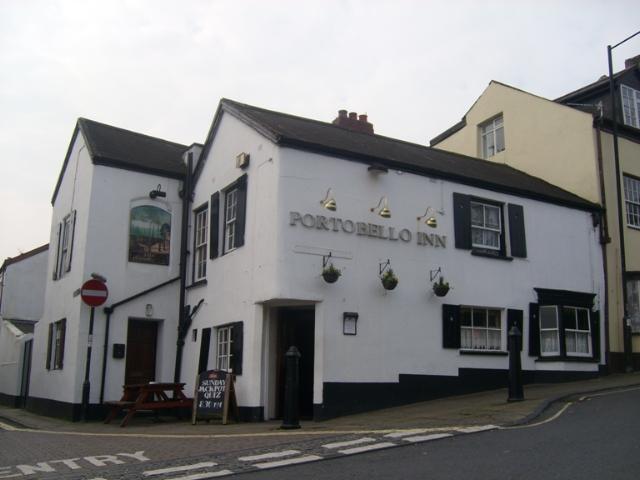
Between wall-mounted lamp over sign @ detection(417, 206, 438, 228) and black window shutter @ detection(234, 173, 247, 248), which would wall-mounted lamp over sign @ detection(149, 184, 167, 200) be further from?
wall-mounted lamp over sign @ detection(417, 206, 438, 228)

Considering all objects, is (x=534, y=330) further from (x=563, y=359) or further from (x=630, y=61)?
(x=630, y=61)

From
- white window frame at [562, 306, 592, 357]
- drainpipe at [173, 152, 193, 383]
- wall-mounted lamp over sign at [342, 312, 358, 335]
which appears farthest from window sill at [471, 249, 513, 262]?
drainpipe at [173, 152, 193, 383]

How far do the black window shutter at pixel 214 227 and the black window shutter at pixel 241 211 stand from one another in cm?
127

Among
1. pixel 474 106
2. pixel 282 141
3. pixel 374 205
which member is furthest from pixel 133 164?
pixel 474 106

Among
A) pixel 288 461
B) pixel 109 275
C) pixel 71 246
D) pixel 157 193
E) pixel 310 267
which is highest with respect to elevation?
pixel 157 193

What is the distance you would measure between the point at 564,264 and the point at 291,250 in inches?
318

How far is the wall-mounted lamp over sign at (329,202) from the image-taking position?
13.3m

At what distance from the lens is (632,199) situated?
19391 millimetres

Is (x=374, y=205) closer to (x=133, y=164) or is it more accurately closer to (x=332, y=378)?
(x=332, y=378)

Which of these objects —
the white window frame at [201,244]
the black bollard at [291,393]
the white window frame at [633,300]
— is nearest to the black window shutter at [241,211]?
the white window frame at [201,244]

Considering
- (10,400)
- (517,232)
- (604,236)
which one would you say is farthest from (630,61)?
(10,400)

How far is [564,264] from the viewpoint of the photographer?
1719 centimetres

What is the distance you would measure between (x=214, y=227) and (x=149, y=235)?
2.16 meters

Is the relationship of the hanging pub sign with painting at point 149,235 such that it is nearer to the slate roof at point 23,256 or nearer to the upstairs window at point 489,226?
the upstairs window at point 489,226
